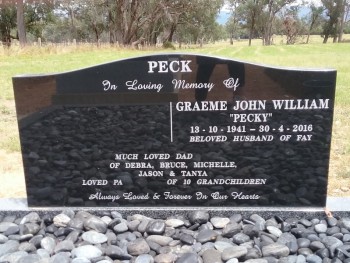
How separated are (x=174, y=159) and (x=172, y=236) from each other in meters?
0.53

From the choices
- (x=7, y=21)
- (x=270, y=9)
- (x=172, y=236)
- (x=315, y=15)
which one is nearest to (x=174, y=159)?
(x=172, y=236)

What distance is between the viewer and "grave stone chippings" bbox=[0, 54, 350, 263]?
269 centimetres

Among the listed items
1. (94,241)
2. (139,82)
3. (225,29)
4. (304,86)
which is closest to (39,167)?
(94,241)

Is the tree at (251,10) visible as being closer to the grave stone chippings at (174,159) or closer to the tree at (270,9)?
the tree at (270,9)

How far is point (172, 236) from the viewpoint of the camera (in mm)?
2729

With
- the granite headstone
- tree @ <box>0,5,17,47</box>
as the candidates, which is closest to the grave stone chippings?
the granite headstone

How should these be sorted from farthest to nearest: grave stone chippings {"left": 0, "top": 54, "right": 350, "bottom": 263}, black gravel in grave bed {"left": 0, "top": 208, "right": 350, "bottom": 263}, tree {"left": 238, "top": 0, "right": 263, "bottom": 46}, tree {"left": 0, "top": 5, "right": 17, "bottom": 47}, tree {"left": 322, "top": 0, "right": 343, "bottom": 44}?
tree {"left": 238, "top": 0, "right": 263, "bottom": 46}
tree {"left": 322, "top": 0, "right": 343, "bottom": 44}
tree {"left": 0, "top": 5, "right": 17, "bottom": 47}
grave stone chippings {"left": 0, "top": 54, "right": 350, "bottom": 263}
black gravel in grave bed {"left": 0, "top": 208, "right": 350, "bottom": 263}

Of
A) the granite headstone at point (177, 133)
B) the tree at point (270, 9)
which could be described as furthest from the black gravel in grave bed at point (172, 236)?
the tree at point (270, 9)

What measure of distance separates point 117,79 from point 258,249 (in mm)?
1415

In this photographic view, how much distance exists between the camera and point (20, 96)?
9.45 ft

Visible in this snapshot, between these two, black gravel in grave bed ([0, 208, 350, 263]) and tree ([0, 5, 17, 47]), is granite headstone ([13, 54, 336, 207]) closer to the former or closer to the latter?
black gravel in grave bed ([0, 208, 350, 263])

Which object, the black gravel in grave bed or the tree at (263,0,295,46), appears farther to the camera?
the tree at (263,0,295,46)

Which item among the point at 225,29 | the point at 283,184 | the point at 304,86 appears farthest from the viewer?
the point at 225,29

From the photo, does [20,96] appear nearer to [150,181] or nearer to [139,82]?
[139,82]
